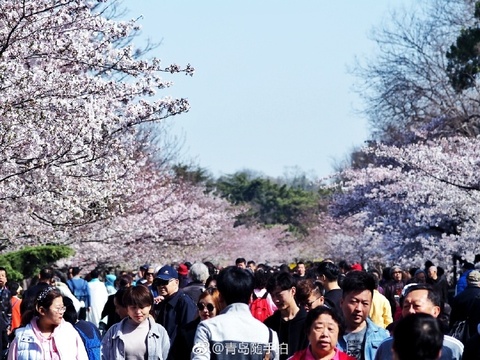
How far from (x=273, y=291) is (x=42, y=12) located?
6.63 m

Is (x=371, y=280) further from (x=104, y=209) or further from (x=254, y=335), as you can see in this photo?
(x=104, y=209)

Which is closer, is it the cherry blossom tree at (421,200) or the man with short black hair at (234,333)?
the man with short black hair at (234,333)

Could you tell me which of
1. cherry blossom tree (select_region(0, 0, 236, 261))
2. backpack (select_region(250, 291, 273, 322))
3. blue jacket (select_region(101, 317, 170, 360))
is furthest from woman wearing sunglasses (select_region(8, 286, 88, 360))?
cherry blossom tree (select_region(0, 0, 236, 261))

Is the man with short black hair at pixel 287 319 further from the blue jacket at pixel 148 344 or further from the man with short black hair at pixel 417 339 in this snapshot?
the man with short black hair at pixel 417 339

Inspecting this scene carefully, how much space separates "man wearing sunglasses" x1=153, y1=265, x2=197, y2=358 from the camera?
1124cm

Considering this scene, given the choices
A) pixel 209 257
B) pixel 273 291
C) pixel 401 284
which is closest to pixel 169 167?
pixel 209 257

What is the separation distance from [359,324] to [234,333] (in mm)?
1387

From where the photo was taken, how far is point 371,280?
8789mm

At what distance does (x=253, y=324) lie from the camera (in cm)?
737

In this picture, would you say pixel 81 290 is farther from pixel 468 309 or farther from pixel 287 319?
pixel 287 319

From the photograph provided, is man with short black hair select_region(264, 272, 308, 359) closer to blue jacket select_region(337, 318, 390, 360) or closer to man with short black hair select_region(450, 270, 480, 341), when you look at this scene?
blue jacket select_region(337, 318, 390, 360)

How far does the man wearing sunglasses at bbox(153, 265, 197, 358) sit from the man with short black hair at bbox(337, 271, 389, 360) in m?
2.85

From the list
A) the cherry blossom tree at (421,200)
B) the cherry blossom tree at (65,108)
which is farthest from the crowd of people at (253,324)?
the cherry blossom tree at (421,200)

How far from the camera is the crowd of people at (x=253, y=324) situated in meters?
6.93
